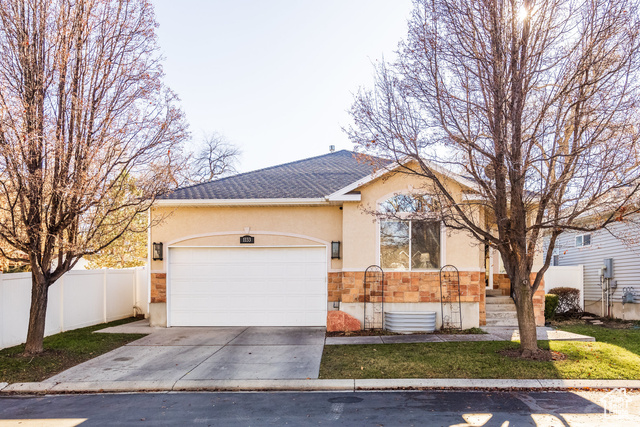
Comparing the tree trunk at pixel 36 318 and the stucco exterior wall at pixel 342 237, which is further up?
the stucco exterior wall at pixel 342 237

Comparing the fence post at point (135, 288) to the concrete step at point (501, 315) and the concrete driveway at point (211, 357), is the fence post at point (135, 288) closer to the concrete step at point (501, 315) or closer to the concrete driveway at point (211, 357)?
the concrete driveway at point (211, 357)

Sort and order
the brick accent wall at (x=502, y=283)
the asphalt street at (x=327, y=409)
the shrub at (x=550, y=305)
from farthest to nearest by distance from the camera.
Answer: the brick accent wall at (x=502, y=283), the shrub at (x=550, y=305), the asphalt street at (x=327, y=409)

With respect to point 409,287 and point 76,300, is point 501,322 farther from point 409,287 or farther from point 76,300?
point 76,300

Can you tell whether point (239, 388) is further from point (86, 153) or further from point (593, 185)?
point (593, 185)

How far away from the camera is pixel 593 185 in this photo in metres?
7.88

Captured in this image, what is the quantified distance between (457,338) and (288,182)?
6.66 metres

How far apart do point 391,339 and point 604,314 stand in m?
8.58

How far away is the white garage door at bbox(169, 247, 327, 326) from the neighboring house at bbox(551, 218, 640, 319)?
7.16 metres

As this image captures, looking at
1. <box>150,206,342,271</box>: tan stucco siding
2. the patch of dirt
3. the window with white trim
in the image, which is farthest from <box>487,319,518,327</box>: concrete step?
the window with white trim

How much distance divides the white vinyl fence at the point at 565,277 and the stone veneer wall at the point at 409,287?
5433 millimetres

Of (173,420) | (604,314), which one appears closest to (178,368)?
(173,420)

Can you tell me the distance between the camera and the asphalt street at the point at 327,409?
5934mm

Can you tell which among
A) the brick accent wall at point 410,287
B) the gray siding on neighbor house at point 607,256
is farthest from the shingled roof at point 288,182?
the gray siding on neighbor house at point 607,256

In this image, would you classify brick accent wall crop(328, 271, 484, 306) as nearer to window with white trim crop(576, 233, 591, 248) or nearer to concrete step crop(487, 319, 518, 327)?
concrete step crop(487, 319, 518, 327)
